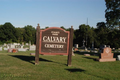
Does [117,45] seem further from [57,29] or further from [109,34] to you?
[57,29]

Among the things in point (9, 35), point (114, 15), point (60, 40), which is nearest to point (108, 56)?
point (60, 40)

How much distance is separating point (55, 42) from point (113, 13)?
14.6m

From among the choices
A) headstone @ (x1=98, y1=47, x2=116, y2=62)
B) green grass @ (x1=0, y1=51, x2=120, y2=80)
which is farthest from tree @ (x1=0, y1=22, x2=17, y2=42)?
green grass @ (x1=0, y1=51, x2=120, y2=80)

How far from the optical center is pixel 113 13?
20688 mm

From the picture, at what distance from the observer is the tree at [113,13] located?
20203mm

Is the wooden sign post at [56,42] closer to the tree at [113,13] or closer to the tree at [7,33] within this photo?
the tree at [113,13]

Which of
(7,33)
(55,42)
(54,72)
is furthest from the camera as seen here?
(7,33)

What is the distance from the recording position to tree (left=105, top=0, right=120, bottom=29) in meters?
20.2

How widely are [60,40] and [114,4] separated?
14.5 m

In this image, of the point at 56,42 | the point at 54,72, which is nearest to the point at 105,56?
the point at 56,42

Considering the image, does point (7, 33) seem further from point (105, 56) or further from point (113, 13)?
point (105, 56)

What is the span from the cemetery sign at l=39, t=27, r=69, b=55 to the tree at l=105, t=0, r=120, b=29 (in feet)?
44.8

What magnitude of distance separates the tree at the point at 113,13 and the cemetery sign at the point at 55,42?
1366 centimetres

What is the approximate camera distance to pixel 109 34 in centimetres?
2195
